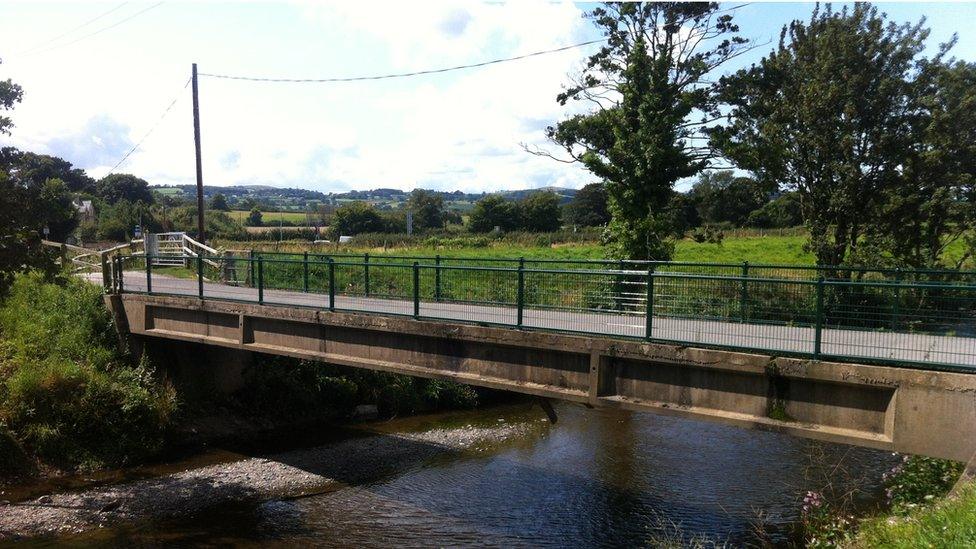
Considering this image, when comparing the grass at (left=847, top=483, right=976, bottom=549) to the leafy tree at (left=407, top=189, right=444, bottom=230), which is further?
the leafy tree at (left=407, top=189, right=444, bottom=230)

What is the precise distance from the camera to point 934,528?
19.5 ft

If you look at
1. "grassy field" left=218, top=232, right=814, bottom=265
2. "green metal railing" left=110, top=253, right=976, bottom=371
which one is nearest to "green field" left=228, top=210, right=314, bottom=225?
"grassy field" left=218, top=232, right=814, bottom=265

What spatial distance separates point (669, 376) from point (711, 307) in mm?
1603

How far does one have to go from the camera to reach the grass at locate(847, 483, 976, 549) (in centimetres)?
553

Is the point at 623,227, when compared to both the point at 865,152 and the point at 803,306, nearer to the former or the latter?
the point at 865,152

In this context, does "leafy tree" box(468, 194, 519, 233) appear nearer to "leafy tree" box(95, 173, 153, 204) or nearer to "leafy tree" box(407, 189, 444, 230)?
"leafy tree" box(407, 189, 444, 230)

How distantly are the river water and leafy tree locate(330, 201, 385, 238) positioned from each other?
64.6 m

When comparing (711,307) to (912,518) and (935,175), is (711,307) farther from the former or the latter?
(935,175)

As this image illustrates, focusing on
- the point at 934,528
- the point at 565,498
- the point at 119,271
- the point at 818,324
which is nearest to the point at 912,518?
the point at 934,528

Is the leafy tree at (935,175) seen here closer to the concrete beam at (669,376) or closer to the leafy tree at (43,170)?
the concrete beam at (669,376)

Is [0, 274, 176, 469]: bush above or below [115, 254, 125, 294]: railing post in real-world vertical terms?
below

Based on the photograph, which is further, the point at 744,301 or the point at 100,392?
the point at 100,392

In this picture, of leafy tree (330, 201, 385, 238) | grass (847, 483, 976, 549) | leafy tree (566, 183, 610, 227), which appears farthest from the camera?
leafy tree (566, 183, 610, 227)

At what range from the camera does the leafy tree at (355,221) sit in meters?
78.9
